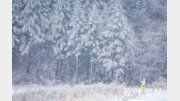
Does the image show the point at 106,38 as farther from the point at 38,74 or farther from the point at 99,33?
the point at 38,74

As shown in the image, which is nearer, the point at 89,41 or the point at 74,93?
the point at 74,93

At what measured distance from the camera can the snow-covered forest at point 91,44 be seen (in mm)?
21484

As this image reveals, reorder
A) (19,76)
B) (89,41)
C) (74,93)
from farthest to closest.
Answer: (89,41)
(19,76)
(74,93)

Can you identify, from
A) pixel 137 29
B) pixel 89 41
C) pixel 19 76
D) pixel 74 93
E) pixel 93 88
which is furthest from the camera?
pixel 137 29

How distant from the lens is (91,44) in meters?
23.0

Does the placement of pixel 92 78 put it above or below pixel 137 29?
below

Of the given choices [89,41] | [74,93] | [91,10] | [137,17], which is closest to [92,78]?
[89,41]

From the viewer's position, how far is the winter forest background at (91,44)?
21484 millimetres

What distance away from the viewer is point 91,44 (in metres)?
23.0

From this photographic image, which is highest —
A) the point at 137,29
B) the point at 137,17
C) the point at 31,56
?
the point at 137,17

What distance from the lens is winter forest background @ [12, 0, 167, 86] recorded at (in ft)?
70.5

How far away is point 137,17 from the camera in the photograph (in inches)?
1033

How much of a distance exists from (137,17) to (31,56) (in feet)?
53.1

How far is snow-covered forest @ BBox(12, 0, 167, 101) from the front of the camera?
21484 millimetres
